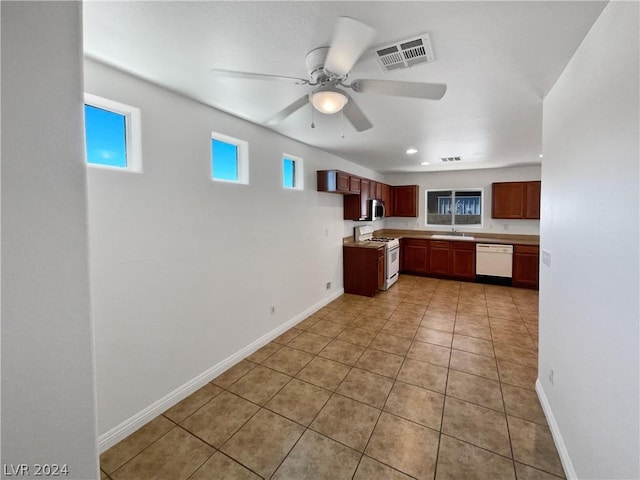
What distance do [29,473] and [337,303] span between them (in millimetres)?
4145

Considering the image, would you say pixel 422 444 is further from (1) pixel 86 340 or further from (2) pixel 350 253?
(2) pixel 350 253

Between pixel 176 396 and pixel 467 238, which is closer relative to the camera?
pixel 176 396

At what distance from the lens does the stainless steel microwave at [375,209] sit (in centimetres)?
548

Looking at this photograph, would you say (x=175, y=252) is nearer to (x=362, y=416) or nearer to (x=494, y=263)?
(x=362, y=416)

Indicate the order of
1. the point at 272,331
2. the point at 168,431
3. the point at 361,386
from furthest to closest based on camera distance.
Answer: the point at 272,331
the point at 361,386
the point at 168,431

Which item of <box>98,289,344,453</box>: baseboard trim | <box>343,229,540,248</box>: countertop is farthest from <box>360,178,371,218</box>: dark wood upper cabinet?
<box>98,289,344,453</box>: baseboard trim

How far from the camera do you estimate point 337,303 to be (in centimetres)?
462

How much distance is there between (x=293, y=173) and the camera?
3936mm

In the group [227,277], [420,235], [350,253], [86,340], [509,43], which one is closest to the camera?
[86,340]

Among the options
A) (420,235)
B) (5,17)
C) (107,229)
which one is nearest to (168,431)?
(107,229)

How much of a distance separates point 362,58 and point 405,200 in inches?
217

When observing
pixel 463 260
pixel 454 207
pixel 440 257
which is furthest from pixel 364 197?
pixel 454 207

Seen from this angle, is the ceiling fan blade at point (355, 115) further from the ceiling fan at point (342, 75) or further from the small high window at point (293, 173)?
the small high window at point (293, 173)

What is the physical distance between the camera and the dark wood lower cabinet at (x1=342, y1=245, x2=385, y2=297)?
4.89 metres
